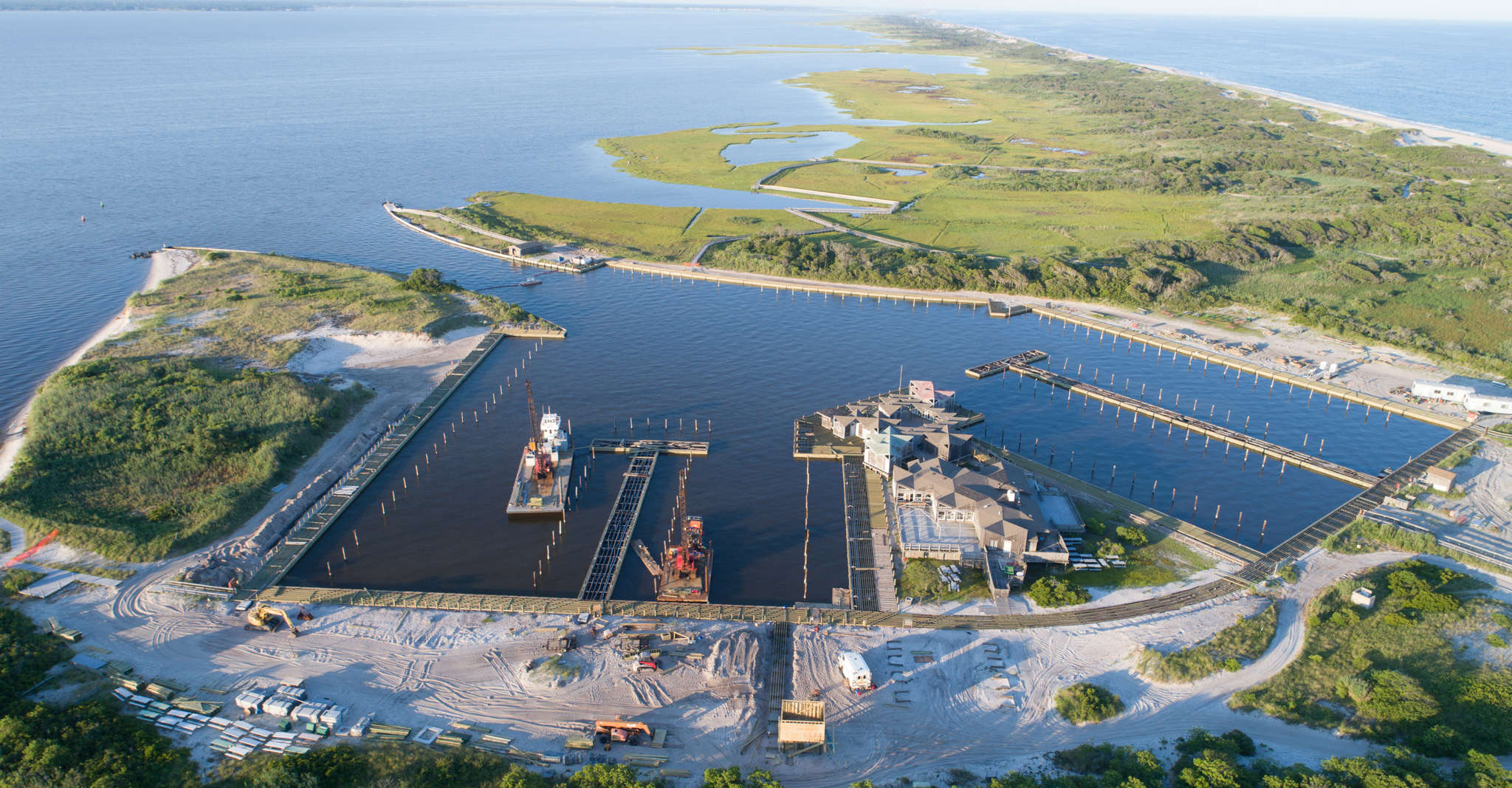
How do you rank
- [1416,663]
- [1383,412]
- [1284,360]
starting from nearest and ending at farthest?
[1416,663] → [1383,412] → [1284,360]

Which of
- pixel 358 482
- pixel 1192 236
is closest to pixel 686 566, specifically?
pixel 358 482

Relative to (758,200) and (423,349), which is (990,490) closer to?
(423,349)

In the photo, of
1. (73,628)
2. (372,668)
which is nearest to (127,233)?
(73,628)

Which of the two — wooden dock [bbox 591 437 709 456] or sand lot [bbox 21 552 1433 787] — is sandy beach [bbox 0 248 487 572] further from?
wooden dock [bbox 591 437 709 456]

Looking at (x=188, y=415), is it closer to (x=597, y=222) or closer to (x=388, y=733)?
(x=388, y=733)

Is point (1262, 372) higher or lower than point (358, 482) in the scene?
higher

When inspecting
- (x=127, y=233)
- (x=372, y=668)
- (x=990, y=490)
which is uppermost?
(x=127, y=233)
